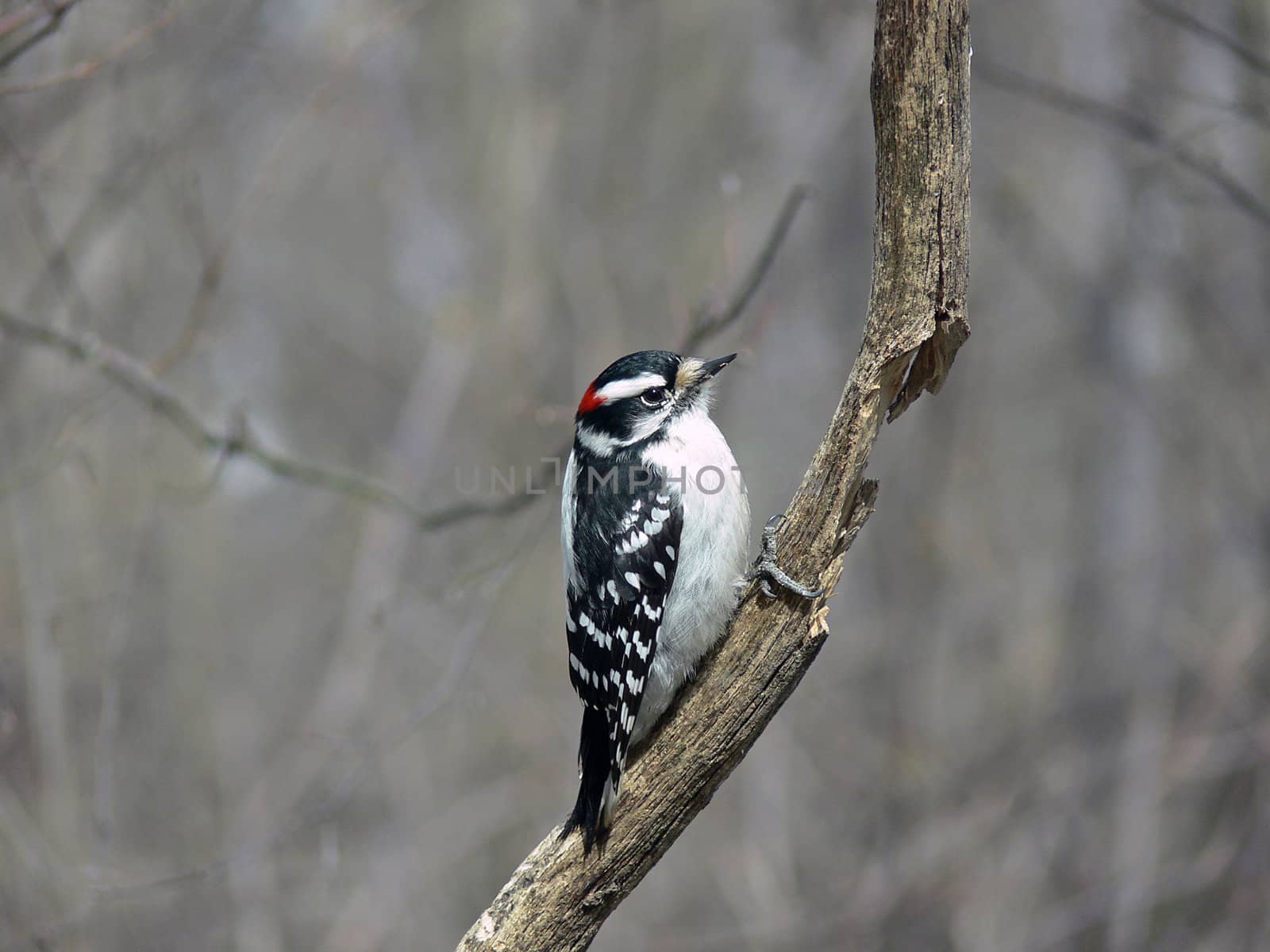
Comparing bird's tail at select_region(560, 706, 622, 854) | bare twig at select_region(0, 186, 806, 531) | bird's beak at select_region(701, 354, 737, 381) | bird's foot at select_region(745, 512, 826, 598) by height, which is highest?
bare twig at select_region(0, 186, 806, 531)

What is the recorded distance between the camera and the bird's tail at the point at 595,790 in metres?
3.09

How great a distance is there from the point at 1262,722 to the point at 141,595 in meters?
7.32

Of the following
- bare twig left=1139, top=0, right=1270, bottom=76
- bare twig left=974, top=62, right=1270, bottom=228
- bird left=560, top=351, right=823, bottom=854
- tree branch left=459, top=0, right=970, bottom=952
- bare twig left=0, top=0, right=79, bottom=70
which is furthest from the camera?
bare twig left=974, top=62, right=1270, bottom=228

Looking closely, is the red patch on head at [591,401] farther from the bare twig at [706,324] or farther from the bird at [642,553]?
the bare twig at [706,324]

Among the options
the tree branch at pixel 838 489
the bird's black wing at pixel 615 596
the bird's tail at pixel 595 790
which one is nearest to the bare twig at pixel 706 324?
the bird's black wing at pixel 615 596

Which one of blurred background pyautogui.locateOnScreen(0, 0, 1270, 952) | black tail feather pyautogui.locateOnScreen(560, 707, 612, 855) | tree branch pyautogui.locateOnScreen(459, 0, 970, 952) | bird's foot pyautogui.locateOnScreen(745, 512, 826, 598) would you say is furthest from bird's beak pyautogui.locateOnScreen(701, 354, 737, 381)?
blurred background pyautogui.locateOnScreen(0, 0, 1270, 952)

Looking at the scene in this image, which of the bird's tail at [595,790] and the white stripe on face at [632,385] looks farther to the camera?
the white stripe on face at [632,385]

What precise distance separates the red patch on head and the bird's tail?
3.69ft

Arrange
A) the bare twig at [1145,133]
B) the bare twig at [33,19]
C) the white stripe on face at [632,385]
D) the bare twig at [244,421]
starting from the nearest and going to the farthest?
the bare twig at [33,19], the white stripe on face at [632,385], the bare twig at [244,421], the bare twig at [1145,133]

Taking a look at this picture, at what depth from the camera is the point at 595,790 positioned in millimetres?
3160

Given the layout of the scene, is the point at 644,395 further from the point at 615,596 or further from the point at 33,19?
the point at 33,19

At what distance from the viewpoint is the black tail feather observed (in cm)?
309

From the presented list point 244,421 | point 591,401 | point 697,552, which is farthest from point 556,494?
point 697,552

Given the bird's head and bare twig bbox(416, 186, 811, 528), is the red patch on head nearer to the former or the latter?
the bird's head
